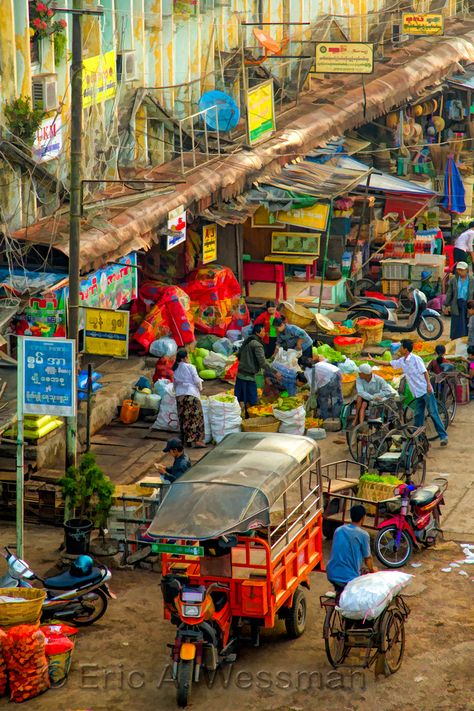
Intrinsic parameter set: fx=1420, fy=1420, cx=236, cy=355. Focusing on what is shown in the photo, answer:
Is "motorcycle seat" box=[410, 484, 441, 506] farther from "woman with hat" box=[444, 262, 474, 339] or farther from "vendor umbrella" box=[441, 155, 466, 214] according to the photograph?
"vendor umbrella" box=[441, 155, 466, 214]

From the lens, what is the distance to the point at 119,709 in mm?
12406

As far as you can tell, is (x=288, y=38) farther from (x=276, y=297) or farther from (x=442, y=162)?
(x=276, y=297)

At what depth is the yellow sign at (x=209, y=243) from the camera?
25.4 m

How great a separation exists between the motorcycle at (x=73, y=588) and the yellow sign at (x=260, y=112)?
13.0 m

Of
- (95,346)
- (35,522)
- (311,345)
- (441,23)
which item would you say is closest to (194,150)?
(311,345)

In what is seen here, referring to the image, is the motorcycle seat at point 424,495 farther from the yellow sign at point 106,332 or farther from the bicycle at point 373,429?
the yellow sign at point 106,332

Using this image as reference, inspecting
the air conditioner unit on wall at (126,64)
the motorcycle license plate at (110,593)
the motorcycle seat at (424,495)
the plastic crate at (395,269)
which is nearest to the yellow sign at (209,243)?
the air conditioner unit on wall at (126,64)

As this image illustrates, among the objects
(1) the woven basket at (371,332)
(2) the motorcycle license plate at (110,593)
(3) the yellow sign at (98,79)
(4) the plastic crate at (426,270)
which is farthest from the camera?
(4) the plastic crate at (426,270)

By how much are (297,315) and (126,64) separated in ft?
17.0

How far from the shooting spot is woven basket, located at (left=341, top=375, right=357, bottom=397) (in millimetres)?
21234

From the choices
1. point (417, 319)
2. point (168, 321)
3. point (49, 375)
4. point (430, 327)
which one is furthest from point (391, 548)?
point (430, 327)

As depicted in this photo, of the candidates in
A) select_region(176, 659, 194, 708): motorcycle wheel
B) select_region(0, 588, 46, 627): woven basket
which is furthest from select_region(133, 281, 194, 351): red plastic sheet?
select_region(176, 659, 194, 708): motorcycle wheel

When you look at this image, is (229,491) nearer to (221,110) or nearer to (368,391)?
(368,391)

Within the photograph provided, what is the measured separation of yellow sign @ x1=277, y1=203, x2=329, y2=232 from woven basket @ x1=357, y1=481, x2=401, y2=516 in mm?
9775
